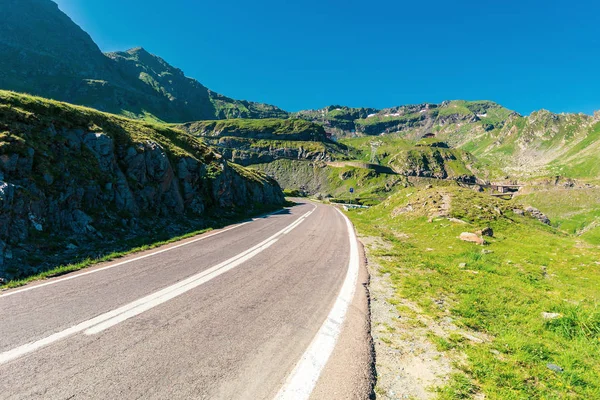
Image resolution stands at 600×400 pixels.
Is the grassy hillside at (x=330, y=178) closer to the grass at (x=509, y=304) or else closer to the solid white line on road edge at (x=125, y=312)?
the grass at (x=509, y=304)

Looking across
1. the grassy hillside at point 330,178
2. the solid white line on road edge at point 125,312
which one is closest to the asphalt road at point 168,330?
the solid white line on road edge at point 125,312

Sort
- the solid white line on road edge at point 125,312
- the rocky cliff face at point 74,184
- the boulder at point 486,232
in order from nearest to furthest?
the solid white line on road edge at point 125,312 < the rocky cliff face at point 74,184 < the boulder at point 486,232

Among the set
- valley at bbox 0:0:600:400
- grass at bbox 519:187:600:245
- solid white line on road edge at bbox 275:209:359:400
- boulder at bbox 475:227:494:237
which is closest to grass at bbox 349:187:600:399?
valley at bbox 0:0:600:400

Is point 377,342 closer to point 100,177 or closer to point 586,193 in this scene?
point 100,177

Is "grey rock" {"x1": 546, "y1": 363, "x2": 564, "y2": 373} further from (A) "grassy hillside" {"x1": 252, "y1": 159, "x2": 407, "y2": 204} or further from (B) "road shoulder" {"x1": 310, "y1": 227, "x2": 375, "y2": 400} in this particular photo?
(A) "grassy hillside" {"x1": 252, "y1": 159, "x2": 407, "y2": 204}

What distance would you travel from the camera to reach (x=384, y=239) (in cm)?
1620

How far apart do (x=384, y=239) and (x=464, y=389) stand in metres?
12.8

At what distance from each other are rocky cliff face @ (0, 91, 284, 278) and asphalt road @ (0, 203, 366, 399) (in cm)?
367

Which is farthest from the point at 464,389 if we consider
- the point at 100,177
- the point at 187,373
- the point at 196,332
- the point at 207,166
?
the point at 207,166

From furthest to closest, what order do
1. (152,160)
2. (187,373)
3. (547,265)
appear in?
(152,160)
(547,265)
(187,373)

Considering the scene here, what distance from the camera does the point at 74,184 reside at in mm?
12516

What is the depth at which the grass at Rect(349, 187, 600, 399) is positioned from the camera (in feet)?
12.9

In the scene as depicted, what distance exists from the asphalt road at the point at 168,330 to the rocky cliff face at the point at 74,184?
12.0ft

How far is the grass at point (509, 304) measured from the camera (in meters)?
3.94
